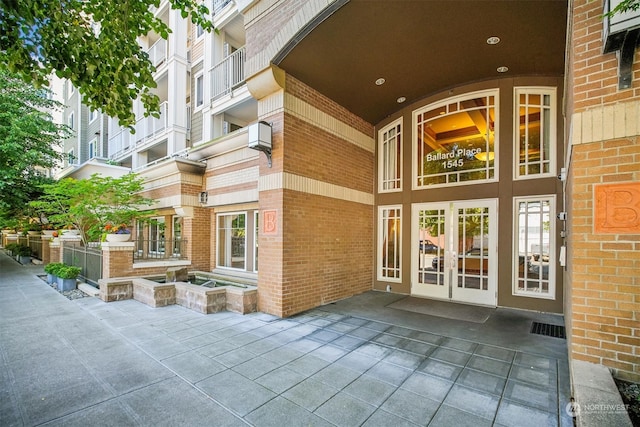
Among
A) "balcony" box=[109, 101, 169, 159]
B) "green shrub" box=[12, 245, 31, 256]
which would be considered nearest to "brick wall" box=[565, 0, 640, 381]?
"balcony" box=[109, 101, 169, 159]

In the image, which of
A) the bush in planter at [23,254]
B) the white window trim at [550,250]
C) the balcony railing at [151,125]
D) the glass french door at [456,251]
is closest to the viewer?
the white window trim at [550,250]

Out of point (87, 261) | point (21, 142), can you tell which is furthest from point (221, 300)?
point (21, 142)

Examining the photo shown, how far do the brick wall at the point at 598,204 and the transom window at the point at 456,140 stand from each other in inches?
161

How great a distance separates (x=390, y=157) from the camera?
8789mm

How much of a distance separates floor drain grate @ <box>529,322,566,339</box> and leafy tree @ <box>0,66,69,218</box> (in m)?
16.5

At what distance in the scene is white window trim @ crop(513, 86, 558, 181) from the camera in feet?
20.5

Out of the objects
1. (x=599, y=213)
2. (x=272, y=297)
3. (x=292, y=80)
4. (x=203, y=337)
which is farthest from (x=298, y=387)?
(x=292, y=80)

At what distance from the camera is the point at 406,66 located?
6.27 metres

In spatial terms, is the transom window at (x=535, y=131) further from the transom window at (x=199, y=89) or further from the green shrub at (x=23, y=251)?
the green shrub at (x=23, y=251)

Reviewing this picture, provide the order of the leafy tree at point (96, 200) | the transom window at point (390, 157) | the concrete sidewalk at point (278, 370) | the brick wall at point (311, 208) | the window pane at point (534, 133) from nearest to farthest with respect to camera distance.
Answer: the concrete sidewalk at point (278, 370) → the brick wall at point (311, 208) → the window pane at point (534, 133) → the transom window at point (390, 157) → the leafy tree at point (96, 200)

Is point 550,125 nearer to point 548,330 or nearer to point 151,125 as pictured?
point 548,330

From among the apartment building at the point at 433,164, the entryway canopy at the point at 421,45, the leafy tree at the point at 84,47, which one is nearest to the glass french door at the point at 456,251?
the apartment building at the point at 433,164

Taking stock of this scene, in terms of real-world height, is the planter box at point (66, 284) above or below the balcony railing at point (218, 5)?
below

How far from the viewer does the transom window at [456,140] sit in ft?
23.2
